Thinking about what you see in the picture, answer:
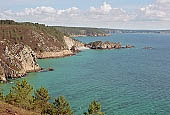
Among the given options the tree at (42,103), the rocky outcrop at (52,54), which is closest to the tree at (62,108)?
the tree at (42,103)

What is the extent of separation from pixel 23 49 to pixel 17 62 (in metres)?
13.2

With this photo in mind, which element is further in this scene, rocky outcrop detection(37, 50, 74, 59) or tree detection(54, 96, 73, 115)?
rocky outcrop detection(37, 50, 74, 59)

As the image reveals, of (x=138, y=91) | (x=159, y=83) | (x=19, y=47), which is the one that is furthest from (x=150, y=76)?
(x=19, y=47)

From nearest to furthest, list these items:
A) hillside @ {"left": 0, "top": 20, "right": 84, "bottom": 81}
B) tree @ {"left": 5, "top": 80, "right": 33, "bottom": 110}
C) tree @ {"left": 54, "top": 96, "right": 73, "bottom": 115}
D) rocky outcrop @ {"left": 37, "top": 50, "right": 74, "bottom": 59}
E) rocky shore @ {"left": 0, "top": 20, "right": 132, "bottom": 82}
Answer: tree @ {"left": 5, "top": 80, "right": 33, "bottom": 110} → tree @ {"left": 54, "top": 96, "right": 73, "bottom": 115} → rocky shore @ {"left": 0, "top": 20, "right": 132, "bottom": 82} → hillside @ {"left": 0, "top": 20, "right": 84, "bottom": 81} → rocky outcrop @ {"left": 37, "top": 50, "right": 74, "bottom": 59}

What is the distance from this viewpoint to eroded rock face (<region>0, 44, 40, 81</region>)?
341ft

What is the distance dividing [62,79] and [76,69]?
2412 cm

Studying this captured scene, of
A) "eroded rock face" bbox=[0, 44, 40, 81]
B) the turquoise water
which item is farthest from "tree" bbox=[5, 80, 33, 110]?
"eroded rock face" bbox=[0, 44, 40, 81]

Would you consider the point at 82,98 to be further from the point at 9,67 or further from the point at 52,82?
the point at 9,67

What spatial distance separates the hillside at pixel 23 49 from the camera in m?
108

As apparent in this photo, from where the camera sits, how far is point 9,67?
105875mm

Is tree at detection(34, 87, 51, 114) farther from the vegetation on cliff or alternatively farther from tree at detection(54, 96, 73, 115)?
tree at detection(54, 96, 73, 115)

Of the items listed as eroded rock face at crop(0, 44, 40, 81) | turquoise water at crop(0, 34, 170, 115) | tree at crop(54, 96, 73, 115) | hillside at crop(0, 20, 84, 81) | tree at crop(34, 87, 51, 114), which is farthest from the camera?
hillside at crop(0, 20, 84, 81)

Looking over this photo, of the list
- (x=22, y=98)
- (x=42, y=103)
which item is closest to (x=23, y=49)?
(x=42, y=103)

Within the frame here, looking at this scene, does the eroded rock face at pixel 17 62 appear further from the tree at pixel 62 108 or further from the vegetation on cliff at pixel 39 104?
the tree at pixel 62 108
